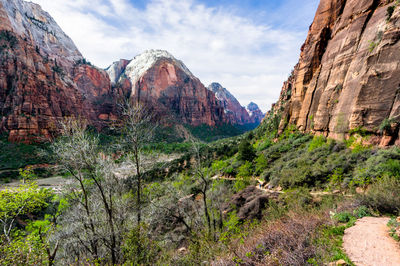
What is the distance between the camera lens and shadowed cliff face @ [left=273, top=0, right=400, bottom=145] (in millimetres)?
10367

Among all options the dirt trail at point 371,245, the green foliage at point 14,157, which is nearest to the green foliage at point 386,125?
the dirt trail at point 371,245

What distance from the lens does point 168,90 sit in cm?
12394

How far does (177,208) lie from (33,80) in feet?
268

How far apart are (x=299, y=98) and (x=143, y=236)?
22.0m

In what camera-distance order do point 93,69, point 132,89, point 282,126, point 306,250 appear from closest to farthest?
point 306,250
point 282,126
point 93,69
point 132,89

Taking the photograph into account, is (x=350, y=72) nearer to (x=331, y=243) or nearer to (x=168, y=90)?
(x=331, y=243)

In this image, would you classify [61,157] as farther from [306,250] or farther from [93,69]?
[93,69]

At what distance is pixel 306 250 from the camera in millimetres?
3449

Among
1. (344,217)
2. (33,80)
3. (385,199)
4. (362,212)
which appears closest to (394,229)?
(344,217)

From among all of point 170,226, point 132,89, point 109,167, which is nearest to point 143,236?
point 109,167

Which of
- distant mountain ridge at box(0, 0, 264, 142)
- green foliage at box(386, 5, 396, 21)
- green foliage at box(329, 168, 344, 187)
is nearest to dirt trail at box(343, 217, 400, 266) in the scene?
green foliage at box(329, 168, 344, 187)

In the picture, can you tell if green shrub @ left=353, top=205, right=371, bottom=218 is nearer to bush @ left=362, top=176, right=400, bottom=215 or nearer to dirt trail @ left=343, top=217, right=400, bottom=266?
bush @ left=362, top=176, right=400, bottom=215

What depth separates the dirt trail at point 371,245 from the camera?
3.25m

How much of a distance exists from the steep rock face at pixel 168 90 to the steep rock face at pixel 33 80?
31.3m
